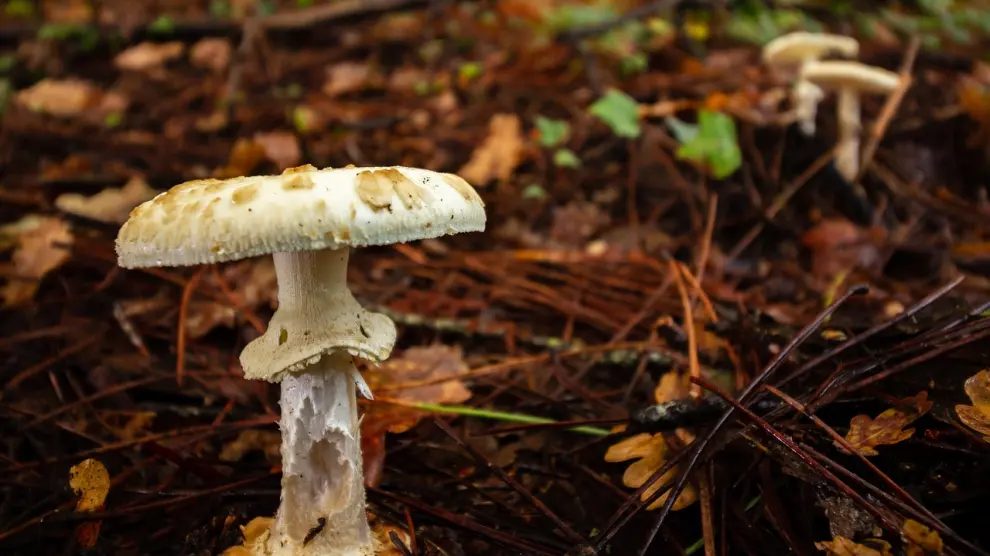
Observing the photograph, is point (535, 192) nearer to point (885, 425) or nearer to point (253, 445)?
point (253, 445)

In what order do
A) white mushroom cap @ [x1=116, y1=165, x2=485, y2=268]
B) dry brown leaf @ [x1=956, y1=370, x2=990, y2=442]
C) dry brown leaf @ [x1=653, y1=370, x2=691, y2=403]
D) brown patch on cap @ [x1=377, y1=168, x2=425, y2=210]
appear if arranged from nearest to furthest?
white mushroom cap @ [x1=116, y1=165, x2=485, y2=268] < brown patch on cap @ [x1=377, y1=168, x2=425, y2=210] < dry brown leaf @ [x1=956, y1=370, x2=990, y2=442] < dry brown leaf @ [x1=653, y1=370, x2=691, y2=403]

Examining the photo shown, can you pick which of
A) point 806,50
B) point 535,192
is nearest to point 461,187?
point 535,192

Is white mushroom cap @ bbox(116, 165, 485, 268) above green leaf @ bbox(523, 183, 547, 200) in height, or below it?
above

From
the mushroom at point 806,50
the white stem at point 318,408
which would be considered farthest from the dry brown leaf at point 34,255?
the mushroom at point 806,50

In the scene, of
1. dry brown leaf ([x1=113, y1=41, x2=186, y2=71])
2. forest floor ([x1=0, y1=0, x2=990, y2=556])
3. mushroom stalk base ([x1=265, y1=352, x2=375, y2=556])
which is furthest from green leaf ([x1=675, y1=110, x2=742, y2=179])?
dry brown leaf ([x1=113, y1=41, x2=186, y2=71])

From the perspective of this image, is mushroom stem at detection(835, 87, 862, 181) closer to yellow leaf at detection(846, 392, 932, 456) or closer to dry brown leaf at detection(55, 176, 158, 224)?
yellow leaf at detection(846, 392, 932, 456)

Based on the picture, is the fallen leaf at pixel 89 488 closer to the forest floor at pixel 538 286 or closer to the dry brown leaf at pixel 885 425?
the forest floor at pixel 538 286
